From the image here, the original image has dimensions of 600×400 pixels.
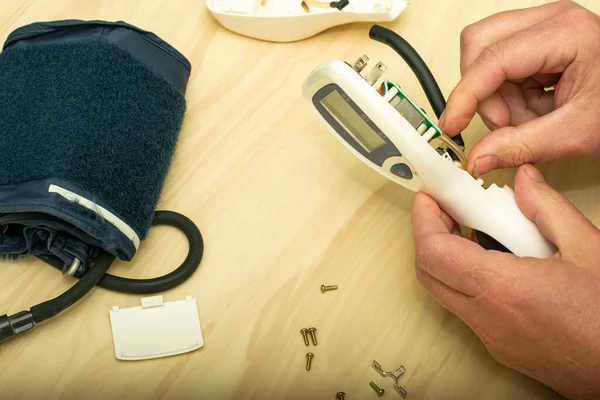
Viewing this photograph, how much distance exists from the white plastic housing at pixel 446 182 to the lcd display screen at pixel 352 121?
0.06ft

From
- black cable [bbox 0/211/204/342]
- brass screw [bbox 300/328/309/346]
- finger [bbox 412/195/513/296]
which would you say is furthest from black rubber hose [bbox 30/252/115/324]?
finger [bbox 412/195/513/296]

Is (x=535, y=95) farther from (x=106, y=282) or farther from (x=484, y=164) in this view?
(x=106, y=282)

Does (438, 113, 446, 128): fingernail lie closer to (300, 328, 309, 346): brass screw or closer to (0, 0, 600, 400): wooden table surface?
(0, 0, 600, 400): wooden table surface

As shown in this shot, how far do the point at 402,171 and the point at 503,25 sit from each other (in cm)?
19

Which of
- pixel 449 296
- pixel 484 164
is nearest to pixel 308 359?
pixel 449 296

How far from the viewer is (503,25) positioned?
653 mm

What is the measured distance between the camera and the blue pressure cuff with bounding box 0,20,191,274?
62 centimetres

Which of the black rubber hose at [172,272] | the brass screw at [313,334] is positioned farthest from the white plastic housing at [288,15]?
the brass screw at [313,334]

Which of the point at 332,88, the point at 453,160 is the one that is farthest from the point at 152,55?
the point at 453,160

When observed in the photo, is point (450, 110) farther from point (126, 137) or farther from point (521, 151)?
point (126, 137)

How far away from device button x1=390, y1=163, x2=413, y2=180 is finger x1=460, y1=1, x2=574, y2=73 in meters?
0.14

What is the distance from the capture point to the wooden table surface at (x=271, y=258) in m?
0.63

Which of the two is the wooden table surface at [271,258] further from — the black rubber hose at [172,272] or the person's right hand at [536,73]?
the person's right hand at [536,73]

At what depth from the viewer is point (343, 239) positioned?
0.70 m
